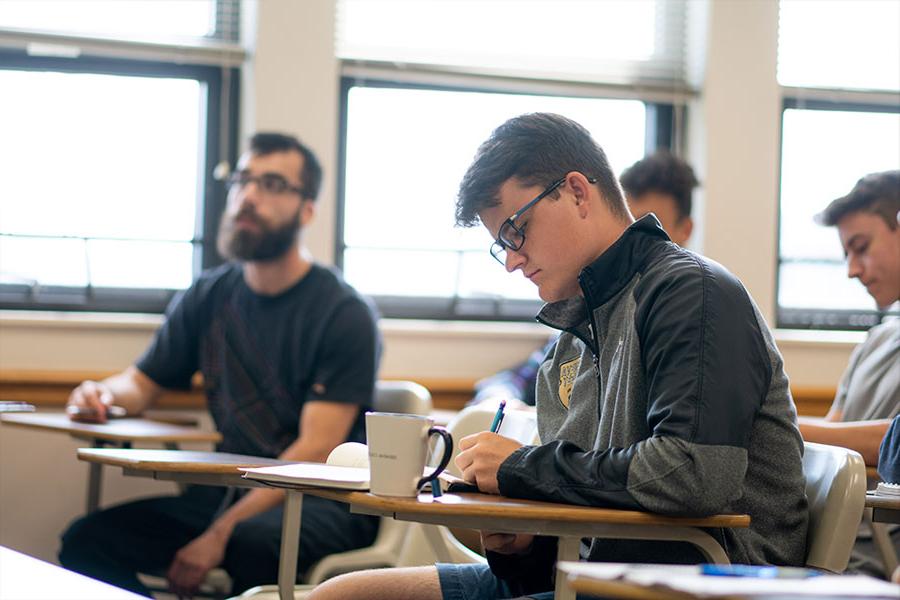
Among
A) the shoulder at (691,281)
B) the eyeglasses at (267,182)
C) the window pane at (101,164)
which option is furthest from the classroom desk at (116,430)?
the shoulder at (691,281)

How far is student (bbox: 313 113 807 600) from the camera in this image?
5.04 feet

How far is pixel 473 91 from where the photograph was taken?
4.31 meters

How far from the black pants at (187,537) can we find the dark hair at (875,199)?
1464 mm

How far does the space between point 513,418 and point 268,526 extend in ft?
3.17

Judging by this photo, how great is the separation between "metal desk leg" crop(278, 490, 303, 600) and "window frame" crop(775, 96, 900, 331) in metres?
2.80

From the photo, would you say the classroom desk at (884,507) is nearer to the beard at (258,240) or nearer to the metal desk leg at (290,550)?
the metal desk leg at (290,550)

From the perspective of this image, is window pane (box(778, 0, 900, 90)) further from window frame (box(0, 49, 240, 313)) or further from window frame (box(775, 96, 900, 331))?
window frame (box(0, 49, 240, 313))

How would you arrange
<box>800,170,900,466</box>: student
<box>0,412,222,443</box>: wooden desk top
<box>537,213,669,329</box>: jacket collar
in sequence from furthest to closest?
<box>800,170,900,466</box>: student < <box>0,412,222,443</box>: wooden desk top < <box>537,213,669,329</box>: jacket collar

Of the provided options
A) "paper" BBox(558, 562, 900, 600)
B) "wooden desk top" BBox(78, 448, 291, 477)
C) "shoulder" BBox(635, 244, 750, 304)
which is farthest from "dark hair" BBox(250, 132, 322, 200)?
"paper" BBox(558, 562, 900, 600)

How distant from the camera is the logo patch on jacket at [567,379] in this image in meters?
1.89

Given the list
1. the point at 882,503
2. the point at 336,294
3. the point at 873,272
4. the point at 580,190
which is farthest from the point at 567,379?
the point at 336,294

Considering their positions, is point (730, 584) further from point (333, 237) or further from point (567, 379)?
point (333, 237)

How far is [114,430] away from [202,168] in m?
1.45

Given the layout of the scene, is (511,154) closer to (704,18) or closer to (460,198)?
(460,198)
